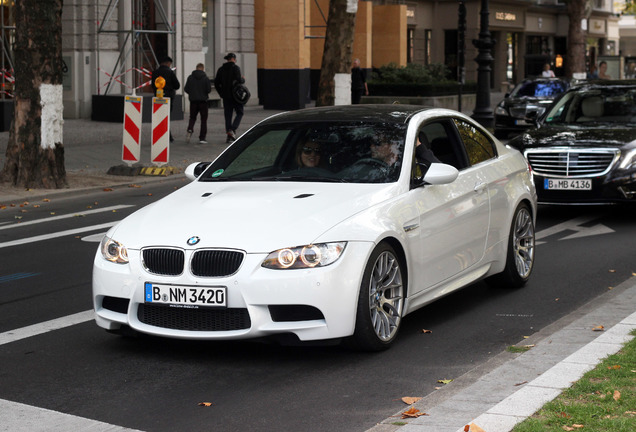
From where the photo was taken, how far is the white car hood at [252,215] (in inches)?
251

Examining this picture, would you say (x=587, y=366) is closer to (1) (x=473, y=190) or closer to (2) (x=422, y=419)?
(2) (x=422, y=419)

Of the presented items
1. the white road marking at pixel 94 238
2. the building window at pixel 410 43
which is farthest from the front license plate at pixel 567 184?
the building window at pixel 410 43

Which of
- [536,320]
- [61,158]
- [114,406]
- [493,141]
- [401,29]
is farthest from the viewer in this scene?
[401,29]

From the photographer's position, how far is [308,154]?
304 inches

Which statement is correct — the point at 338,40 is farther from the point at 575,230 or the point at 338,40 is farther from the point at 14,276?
the point at 14,276

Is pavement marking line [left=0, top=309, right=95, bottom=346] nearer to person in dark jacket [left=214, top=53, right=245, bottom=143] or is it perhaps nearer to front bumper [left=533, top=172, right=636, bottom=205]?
front bumper [left=533, top=172, right=636, bottom=205]

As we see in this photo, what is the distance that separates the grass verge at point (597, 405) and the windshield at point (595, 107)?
867 cm

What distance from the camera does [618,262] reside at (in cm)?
1027

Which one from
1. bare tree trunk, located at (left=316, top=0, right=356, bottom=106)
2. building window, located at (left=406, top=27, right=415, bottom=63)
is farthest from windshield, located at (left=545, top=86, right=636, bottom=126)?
building window, located at (left=406, top=27, right=415, bottom=63)

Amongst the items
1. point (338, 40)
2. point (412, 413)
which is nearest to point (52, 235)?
point (412, 413)

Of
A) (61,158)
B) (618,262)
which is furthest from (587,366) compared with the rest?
(61,158)

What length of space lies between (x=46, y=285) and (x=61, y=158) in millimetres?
7509

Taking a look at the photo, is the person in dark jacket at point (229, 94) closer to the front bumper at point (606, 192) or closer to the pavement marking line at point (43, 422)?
the front bumper at point (606, 192)

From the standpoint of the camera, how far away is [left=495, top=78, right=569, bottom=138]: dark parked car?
28156mm
